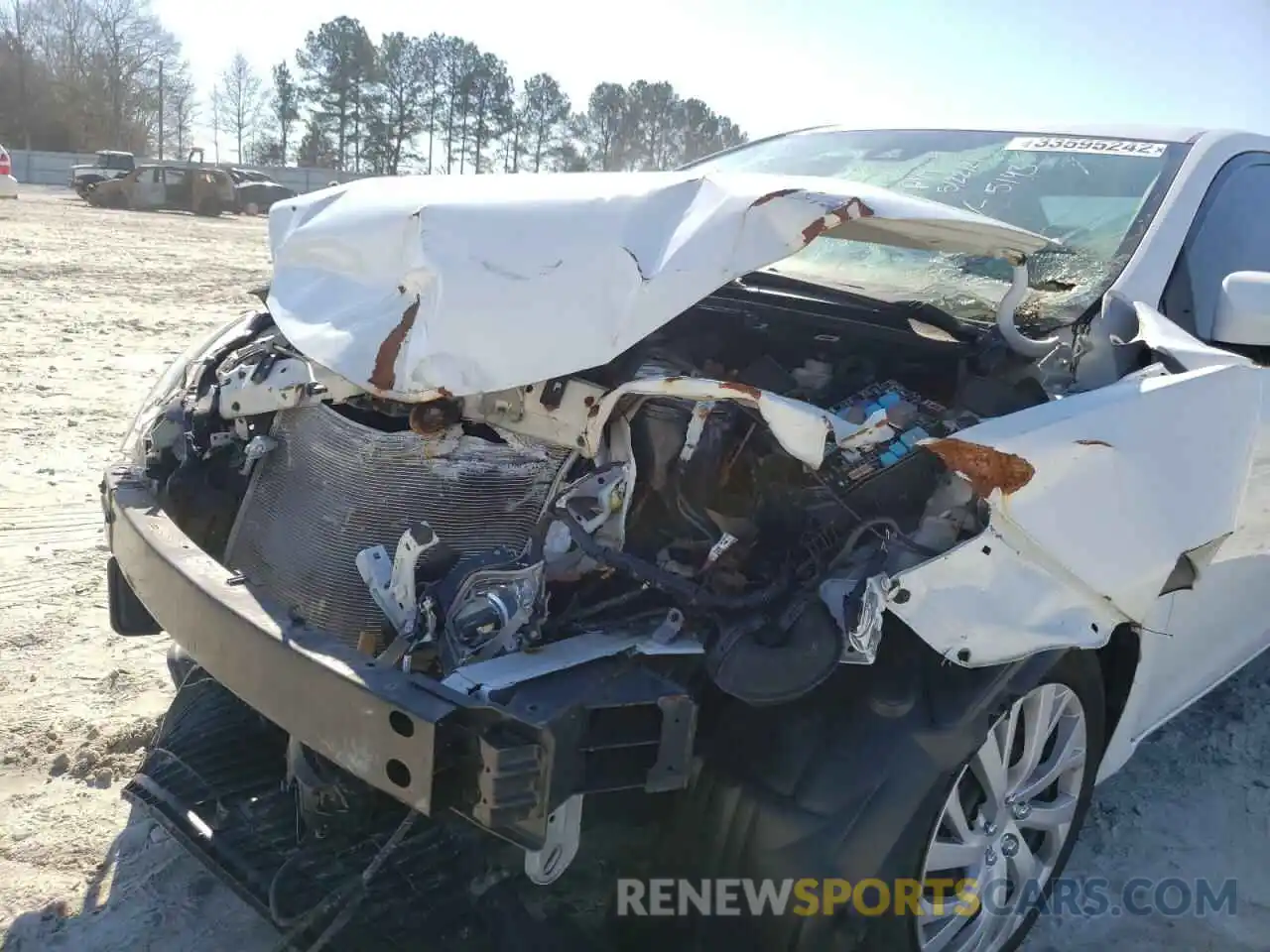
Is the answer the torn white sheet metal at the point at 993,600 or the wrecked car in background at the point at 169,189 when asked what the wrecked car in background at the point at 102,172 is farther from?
the torn white sheet metal at the point at 993,600

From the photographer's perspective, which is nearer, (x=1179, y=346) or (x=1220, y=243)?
(x=1179, y=346)

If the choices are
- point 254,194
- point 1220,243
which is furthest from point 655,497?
point 254,194

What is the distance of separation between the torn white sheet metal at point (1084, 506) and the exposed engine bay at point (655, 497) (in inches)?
3.3

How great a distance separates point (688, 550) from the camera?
237 centimetres

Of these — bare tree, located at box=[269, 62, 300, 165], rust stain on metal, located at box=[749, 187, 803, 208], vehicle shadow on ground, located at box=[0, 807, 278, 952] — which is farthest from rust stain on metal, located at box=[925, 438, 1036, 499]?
bare tree, located at box=[269, 62, 300, 165]

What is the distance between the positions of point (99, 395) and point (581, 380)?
5.64 m

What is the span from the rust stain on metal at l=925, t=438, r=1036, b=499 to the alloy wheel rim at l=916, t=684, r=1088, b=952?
0.55m

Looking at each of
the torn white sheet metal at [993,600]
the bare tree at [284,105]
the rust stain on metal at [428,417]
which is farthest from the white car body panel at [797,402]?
the bare tree at [284,105]

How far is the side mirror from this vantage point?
2.73 m

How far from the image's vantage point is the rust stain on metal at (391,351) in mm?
2250

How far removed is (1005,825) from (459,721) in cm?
145

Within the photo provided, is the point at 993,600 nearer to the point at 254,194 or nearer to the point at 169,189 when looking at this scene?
the point at 169,189

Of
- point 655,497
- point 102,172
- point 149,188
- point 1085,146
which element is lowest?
point 655,497

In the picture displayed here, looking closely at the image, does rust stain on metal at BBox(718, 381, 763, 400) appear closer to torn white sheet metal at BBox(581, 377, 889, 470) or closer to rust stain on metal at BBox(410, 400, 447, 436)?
torn white sheet metal at BBox(581, 377, 889, 470)
